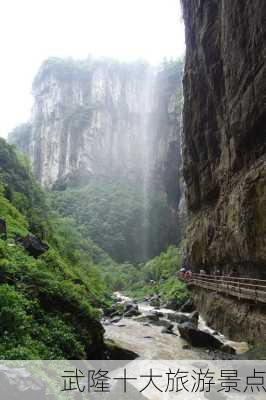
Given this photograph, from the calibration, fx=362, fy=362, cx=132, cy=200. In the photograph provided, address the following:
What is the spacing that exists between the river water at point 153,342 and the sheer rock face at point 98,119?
242 ft

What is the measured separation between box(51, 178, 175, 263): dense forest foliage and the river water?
60.9 metres

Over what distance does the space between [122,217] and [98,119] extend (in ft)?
139

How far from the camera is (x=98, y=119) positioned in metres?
120

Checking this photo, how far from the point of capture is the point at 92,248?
73562mm

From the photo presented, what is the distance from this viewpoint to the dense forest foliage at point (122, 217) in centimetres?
8544

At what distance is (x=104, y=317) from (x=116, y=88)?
110 m

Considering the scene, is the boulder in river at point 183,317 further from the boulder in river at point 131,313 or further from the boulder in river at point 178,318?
the boulder in river at point 131,313

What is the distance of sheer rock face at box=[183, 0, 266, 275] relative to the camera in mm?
15398

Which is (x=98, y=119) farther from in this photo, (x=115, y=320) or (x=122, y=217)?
(x=115, y=320)

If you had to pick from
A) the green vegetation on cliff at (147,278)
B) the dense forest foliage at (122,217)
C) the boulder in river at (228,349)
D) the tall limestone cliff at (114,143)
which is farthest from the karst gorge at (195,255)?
the tall limestone cliff at (114,143)

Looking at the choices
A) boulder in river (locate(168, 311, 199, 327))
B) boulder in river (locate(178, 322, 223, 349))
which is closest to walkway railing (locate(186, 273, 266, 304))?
boulder in river (locate(168, 311, 199, 327))

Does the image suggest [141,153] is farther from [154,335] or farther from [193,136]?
[154,335]

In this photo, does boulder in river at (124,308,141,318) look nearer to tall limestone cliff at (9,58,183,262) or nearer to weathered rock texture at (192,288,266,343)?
weathered rock texture at (192,288,266,343)

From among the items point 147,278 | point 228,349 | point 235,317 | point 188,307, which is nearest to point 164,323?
point 188,307
